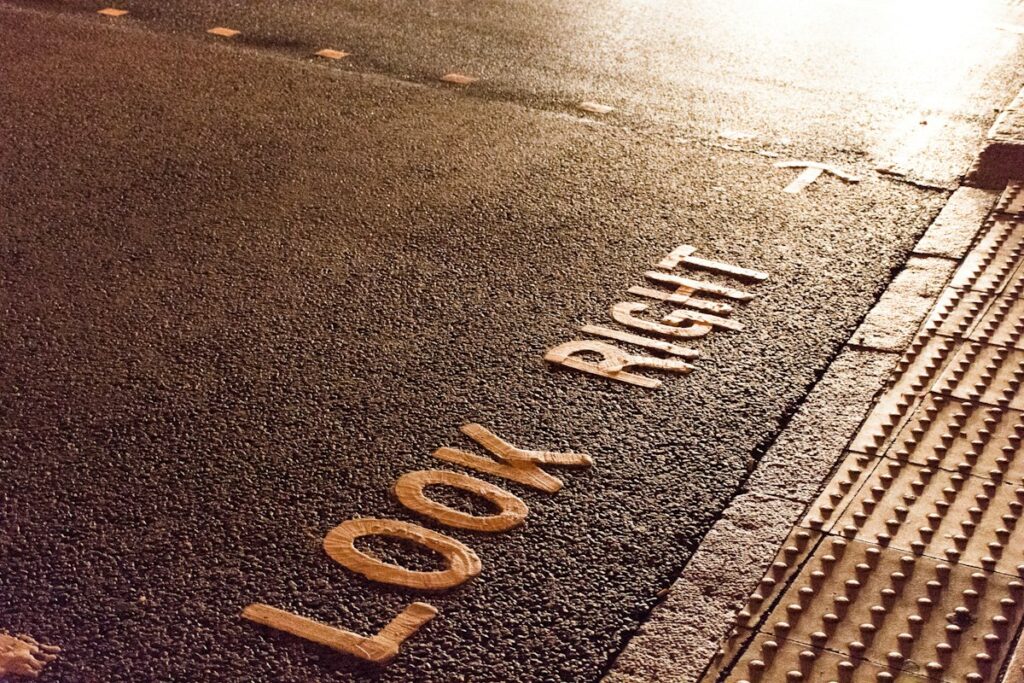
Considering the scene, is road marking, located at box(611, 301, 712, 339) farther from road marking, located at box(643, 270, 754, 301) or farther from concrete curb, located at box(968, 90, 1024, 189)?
concrete curb, located at box(968, 90, 1024, 189)

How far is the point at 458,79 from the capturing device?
23.0 ft

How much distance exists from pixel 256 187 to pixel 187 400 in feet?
6.12

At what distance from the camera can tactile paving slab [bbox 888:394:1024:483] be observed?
3543 millimetres

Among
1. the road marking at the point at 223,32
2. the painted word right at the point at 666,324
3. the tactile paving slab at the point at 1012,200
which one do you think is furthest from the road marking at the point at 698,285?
the road marking at the point at 223,32

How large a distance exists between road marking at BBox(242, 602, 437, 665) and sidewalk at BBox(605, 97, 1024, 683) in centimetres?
49

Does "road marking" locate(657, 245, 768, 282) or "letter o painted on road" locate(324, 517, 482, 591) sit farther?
"road marking" locate(657, 245, 768, 282)

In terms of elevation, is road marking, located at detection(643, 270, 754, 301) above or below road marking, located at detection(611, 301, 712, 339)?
above

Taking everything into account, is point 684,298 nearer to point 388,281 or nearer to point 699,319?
point 699,319

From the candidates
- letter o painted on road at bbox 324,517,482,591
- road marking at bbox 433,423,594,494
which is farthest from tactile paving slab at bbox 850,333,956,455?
letter o painted on road at bbox 324,517,482,591

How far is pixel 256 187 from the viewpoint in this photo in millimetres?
5461

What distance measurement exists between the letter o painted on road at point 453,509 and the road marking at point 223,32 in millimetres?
4982

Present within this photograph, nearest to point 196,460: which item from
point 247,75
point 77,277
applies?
point 77,277

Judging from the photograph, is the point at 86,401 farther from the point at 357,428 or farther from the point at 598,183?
the point at 598,183

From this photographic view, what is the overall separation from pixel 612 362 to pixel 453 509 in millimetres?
1001
